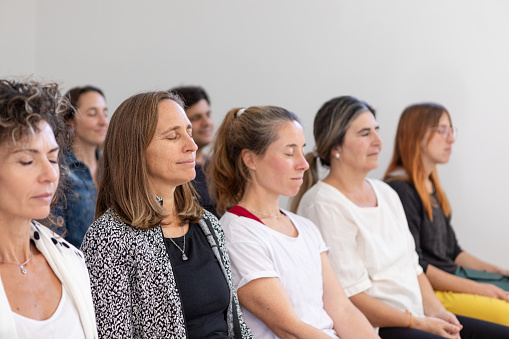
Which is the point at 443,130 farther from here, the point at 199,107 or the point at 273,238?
the point at 273,238

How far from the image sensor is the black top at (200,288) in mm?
1670

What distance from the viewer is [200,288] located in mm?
1698

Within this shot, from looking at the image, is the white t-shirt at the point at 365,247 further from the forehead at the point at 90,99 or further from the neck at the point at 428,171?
the forehead at the point at 90,99

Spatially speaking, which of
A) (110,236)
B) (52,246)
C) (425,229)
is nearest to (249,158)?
(110,236)

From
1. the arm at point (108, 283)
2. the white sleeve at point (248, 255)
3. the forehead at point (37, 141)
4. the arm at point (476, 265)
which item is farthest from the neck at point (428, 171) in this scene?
the forehead at point (37, 141)

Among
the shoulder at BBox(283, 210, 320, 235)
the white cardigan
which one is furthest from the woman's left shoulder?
the shoulder at BBox(283, 210, 320, 235)

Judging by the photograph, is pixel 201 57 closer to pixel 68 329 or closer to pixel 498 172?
pixel 498 172

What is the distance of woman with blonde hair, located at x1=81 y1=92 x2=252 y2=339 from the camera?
5.16ft

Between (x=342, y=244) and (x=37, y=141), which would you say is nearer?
(x=37, y=141)

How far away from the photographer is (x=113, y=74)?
11.9 ft

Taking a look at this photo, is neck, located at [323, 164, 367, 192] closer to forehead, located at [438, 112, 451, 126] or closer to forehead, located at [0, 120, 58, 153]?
forehead, located at [438, 112, 451, 126]

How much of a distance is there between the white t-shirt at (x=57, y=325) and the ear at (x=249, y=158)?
3.26ft

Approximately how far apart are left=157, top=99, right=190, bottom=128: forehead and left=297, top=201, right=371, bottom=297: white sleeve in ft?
2.85

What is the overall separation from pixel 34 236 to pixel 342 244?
1.36 m
